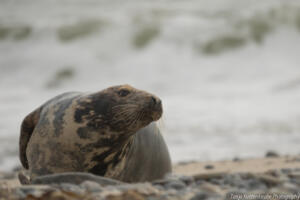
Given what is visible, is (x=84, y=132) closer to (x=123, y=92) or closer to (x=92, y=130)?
(x=92, y=130)

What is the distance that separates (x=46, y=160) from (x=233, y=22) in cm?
1783

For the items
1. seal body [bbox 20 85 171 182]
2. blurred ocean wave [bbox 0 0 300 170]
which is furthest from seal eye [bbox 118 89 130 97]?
blurred ocean wave [bbox 0 0 300 170]

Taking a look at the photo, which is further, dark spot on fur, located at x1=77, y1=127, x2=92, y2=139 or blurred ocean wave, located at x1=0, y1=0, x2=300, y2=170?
blurred ocean wave, located at x1=0, y1=0, x2=300, y2=170

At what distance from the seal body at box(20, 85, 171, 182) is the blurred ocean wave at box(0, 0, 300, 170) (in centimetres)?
870

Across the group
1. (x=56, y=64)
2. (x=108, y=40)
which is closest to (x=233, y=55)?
(x=108, y=40)

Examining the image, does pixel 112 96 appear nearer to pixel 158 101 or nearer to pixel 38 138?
pixel 158 101

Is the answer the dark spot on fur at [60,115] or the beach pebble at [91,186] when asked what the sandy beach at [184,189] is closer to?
the beach pebble at [91,186]

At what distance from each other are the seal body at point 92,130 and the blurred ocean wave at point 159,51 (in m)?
8.70

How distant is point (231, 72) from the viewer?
1766 centimetres

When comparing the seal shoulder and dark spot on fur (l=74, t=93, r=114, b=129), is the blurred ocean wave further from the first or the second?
dark spot on fur (l=74, t=93, r=114, b=129)

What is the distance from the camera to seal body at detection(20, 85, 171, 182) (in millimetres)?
3000

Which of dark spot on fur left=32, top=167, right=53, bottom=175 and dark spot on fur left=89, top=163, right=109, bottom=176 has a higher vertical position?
dark spot on fur left=32, top=167, right=53, bottom=175

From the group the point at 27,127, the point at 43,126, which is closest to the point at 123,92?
the point at 43,126

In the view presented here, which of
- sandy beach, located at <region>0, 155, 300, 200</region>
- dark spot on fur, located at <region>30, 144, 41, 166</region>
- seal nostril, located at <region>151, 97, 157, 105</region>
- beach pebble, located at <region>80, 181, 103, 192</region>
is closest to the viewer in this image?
sandy beach, located at <region>0, 155, 300, 200</region>
